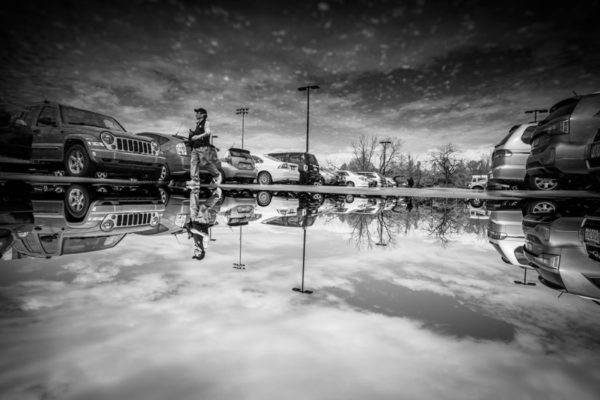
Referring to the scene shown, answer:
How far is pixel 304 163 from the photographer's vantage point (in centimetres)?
2011

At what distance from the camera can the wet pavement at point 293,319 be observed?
1.02 m

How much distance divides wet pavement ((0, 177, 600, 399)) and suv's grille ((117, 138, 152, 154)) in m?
6.35

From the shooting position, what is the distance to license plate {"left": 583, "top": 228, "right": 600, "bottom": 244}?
10.5 feet

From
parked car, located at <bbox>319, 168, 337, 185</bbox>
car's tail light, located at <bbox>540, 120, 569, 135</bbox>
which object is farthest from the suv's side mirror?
parked car, located at <bbox>319, 168, 337, 185</bbox>

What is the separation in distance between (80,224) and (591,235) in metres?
5.08

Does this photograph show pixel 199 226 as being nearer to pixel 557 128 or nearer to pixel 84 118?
pixel 557 128

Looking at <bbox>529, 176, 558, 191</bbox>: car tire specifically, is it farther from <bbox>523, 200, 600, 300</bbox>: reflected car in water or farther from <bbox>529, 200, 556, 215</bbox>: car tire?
<bbox>523, 200, 600, 300</bbox>: reflected car in water

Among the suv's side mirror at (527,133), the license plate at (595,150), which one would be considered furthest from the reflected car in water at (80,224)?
the suv's side mirror at (527,133)

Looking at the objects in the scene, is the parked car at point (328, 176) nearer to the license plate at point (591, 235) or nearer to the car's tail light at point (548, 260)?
the license plate at point (591, 235)

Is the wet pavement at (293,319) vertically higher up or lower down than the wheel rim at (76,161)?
lower down

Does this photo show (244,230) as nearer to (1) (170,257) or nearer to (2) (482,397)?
(1) (170,257)

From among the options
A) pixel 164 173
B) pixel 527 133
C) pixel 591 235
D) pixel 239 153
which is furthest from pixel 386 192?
pixel 591 235

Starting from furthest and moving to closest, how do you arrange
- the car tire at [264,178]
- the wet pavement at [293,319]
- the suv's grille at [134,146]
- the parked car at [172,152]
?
the car tire at [264,178] → the parked car at [172,152] → the suv's grille at [134,146] → the wet pavement at [293,319]

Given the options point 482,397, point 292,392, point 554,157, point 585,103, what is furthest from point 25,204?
point 585,103
